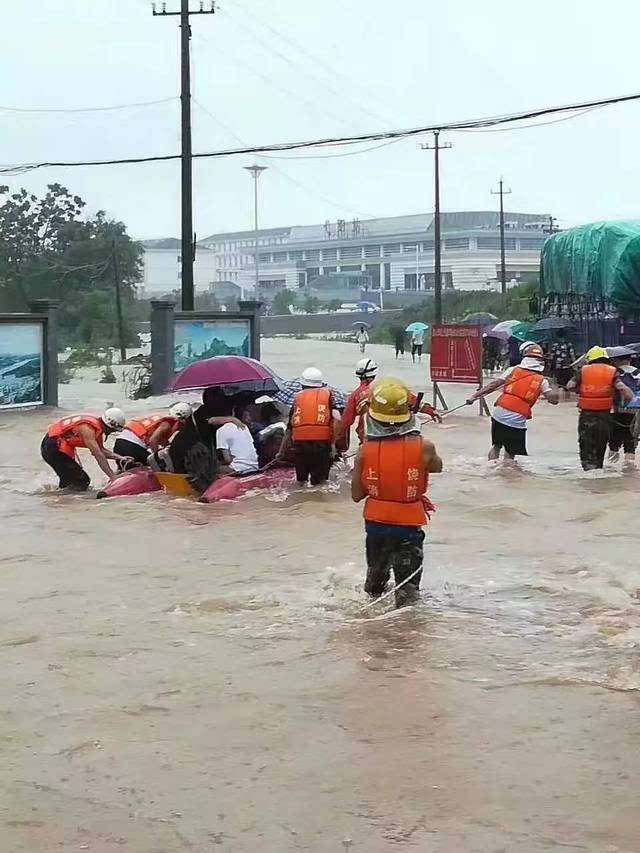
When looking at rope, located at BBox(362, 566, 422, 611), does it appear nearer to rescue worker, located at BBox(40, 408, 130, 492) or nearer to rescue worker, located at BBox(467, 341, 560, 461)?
rescue worker, located at BBox(40, 408, 130, 492)

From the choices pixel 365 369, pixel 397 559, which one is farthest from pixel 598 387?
pixel 397 559

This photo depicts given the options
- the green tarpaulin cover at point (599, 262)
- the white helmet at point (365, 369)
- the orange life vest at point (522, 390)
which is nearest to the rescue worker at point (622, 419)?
the orange life vest at point (522, 390)

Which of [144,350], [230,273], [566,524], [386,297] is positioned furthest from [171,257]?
[566,524]

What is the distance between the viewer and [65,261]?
1891 inches

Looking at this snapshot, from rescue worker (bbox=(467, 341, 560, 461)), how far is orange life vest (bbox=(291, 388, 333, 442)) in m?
2.46

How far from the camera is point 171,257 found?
Result: 12181 centimetres

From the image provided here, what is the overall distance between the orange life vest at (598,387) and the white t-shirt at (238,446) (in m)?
3.83

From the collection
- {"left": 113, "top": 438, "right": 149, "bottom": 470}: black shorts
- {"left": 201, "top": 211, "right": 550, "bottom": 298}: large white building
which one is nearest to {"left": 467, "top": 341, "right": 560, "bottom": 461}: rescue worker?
{"left": 113, "top": 438, "right": 149, "bottom": 470}: black shorts

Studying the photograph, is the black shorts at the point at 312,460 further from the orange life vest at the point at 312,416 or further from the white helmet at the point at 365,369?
the white helmet at the point at 365,369

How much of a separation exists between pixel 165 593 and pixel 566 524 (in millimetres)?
4263

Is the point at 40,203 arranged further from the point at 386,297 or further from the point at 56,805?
the point at 386,297

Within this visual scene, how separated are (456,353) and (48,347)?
8050 mm

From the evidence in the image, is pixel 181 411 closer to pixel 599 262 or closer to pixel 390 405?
pixel 390 405

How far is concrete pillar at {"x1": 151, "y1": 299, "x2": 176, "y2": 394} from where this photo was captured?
85.1 ft
